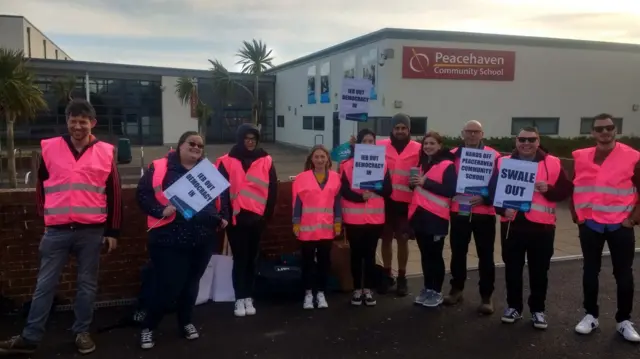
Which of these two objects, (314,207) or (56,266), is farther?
(314,207)

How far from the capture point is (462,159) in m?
5.14

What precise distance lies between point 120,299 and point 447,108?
19447mm

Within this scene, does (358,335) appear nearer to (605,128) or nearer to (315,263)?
(315,263)

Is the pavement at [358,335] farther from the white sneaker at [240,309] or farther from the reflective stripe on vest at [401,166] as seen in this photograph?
the reflective stripe on vest at [401,166]

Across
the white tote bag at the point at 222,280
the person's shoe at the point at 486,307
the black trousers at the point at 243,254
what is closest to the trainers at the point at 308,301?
the black trousers at the point at 243,254

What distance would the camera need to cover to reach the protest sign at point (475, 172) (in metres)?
5.13

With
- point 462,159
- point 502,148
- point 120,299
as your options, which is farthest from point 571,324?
point 502,148

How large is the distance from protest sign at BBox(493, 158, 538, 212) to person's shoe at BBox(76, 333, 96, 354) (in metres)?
3.86

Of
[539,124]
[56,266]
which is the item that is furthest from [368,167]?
[539,124]

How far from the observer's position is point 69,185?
13.8 feet

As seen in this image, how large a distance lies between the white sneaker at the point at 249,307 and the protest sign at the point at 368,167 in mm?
1616

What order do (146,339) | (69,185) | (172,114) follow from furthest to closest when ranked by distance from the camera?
(172,114), (146,339), (69,185)

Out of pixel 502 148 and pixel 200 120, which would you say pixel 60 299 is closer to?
pixel 502 148

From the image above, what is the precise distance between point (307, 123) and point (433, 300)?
91.7ft
